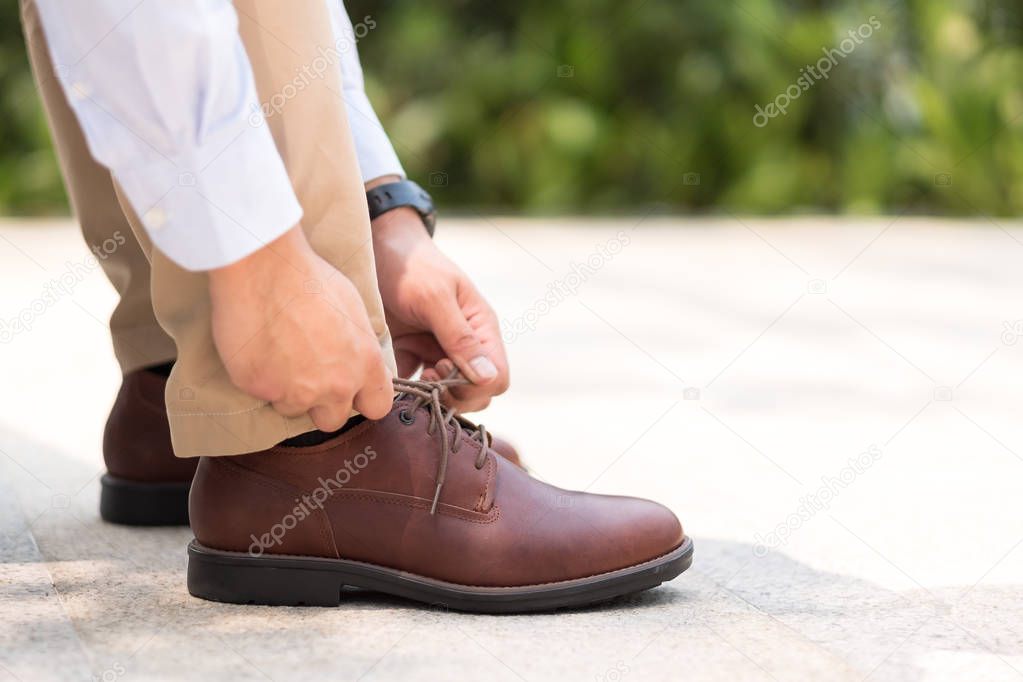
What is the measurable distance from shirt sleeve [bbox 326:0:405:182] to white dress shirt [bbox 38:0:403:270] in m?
0.36

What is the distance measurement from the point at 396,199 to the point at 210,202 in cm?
40

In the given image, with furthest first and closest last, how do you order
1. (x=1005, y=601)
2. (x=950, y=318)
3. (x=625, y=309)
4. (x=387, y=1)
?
1. (x=387, y=1)
2. (x=625, y=309)
3. (x=950, y=318)
4. (x=1005, y=601)

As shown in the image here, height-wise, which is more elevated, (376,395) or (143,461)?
(376,395)

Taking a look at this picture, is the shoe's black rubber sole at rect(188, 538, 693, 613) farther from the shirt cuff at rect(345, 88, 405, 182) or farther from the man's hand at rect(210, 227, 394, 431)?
the shirt cuff at rect(345, 88, 405, 182)

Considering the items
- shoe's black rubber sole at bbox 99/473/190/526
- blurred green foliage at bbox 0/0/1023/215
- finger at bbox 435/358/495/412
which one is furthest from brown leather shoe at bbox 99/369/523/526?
blurred green foliage at bbox 0/0/1023/215

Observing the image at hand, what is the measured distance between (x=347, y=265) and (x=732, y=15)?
23.2 ft

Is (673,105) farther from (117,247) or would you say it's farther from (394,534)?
(394,534)

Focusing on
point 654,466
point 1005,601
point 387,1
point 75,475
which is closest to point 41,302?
point 75,475

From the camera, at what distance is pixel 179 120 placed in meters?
1.01

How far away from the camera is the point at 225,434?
1.13 m

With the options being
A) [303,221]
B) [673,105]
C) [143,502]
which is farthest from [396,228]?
[673,105]

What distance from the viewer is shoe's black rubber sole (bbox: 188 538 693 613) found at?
1.16m

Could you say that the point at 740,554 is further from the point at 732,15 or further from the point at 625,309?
the point at 732,15

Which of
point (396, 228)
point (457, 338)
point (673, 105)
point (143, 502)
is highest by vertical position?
point (396, 228)
